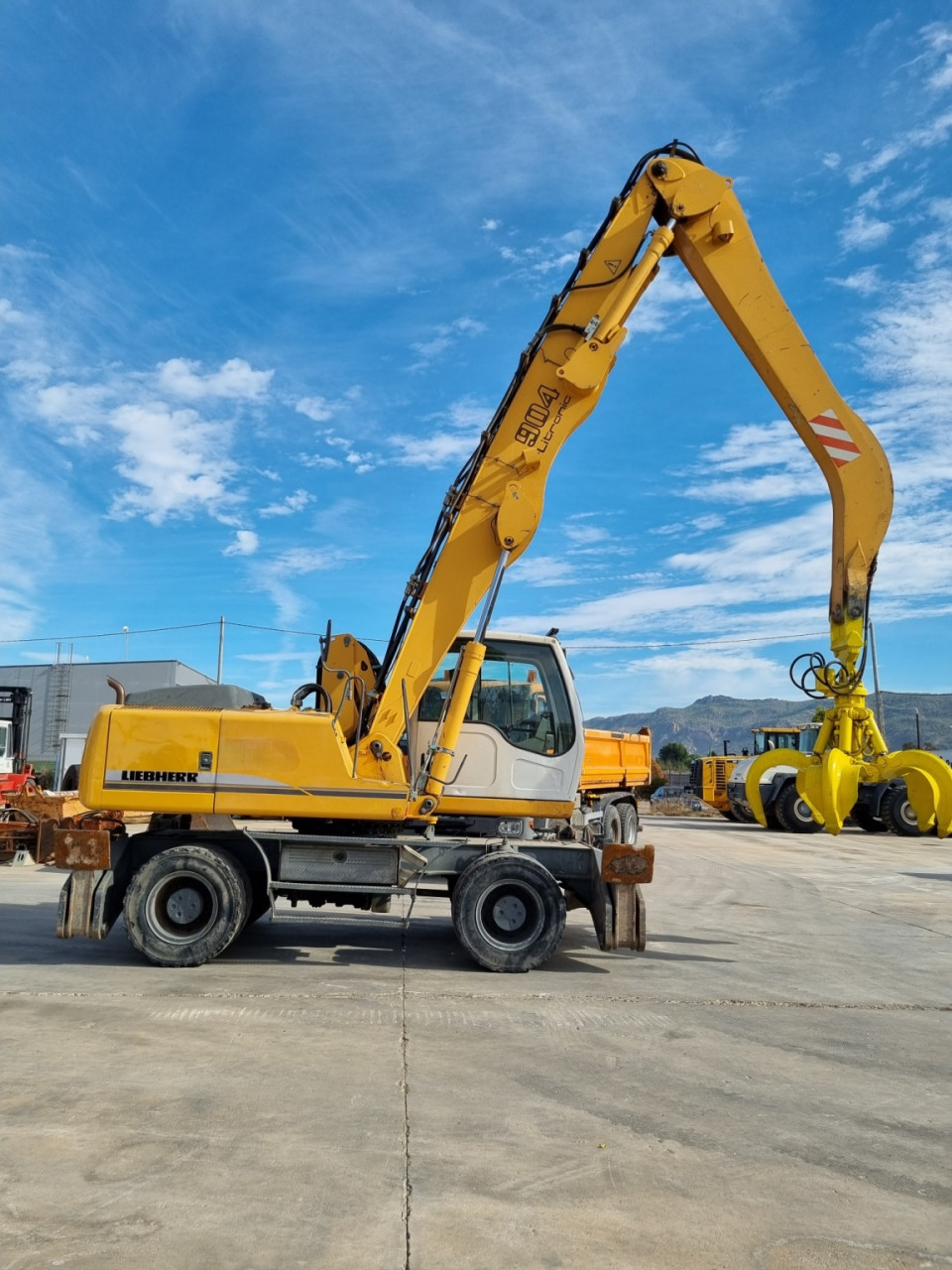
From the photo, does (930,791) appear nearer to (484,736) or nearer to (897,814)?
(484,736)

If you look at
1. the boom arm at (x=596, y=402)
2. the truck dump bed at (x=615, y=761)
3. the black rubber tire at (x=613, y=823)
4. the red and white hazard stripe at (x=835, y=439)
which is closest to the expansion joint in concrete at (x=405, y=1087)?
the boom arm at (x=596, y=402)

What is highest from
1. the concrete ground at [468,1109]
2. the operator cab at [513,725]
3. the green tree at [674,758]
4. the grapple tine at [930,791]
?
the green tree at [674,758]

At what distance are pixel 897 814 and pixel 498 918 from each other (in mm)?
21046

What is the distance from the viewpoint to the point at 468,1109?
15.7 ft

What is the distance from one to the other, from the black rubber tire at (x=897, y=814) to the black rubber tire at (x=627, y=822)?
1017 centimetres

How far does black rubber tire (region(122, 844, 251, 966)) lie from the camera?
26.0 feet

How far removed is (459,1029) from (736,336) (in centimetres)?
638

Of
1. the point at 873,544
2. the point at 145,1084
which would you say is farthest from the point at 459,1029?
the point at 873,544

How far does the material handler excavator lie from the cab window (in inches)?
0.8

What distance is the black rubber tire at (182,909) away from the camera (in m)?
7.91

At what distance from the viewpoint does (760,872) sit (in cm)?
1639

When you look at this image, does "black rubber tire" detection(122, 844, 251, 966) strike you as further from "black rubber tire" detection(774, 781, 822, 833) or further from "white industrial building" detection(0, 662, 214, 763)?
"white industrial building" detection(0, 662, 214, 763)

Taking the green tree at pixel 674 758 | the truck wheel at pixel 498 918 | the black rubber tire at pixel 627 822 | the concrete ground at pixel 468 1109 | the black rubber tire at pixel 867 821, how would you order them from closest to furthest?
the concrete ground at pixel 468 1109
the truck wheel at pixel 498 918
the black rubber tire at pixel 627 822
the black rubber tire at pixel 867 821
the green tree at pixel 674 758

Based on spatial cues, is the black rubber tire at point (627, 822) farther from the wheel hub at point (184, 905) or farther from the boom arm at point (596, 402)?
the wheel hub at point (184, 905)
